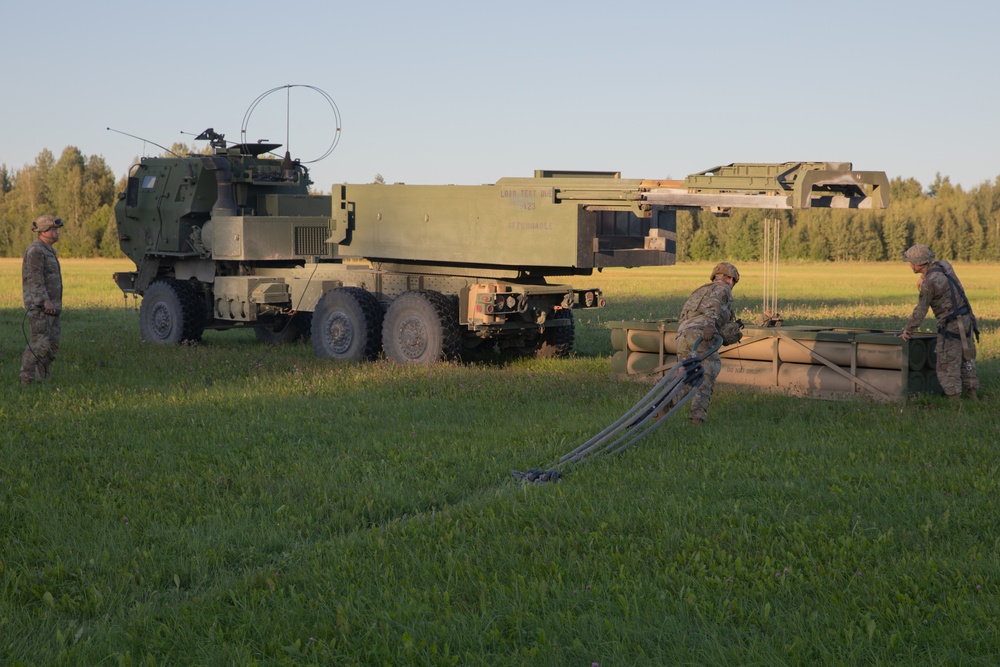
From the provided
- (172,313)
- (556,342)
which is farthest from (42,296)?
(556,342)

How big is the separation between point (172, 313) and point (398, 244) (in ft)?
16.9

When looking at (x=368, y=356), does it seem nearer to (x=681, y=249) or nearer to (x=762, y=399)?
(x=762, y=399)

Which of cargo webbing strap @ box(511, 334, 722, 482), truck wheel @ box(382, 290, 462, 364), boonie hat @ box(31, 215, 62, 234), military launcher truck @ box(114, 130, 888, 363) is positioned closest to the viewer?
cargo webbing strap @ box(511, 334, 722, 482)

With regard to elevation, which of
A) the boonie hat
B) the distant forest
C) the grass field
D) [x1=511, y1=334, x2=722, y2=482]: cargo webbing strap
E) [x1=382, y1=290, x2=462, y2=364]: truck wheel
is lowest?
the grass field

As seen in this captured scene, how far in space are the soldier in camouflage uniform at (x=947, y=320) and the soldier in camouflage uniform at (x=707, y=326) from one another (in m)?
2.00

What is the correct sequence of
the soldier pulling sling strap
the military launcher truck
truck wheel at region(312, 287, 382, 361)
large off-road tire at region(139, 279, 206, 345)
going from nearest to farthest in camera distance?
the soldier pulling sling strap
the military launcher truck
truck wheel at region(312, 287, 382, 361)
large off-road tire at region(139, 279, 206, 345)

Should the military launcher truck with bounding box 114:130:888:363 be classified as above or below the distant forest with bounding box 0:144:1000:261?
below

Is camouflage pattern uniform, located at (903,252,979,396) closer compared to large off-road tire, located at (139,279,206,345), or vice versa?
camouflage pattern uniform, located at (903,252,979,396)

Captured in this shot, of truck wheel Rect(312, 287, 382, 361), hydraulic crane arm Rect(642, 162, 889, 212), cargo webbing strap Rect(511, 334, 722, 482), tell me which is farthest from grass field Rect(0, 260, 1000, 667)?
truck wheel Rect(312, 287, 382, 361)

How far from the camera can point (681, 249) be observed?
85875mm

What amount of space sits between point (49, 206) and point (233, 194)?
84.7m

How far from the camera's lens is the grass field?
206 inches

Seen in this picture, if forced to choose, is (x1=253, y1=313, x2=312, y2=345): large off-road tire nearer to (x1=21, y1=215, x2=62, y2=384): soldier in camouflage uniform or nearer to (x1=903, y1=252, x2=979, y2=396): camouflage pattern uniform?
(x1=21, y1=215, x2=62, y2=384): soldier in camouflage uniform

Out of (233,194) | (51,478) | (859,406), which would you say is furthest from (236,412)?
(233,194)
